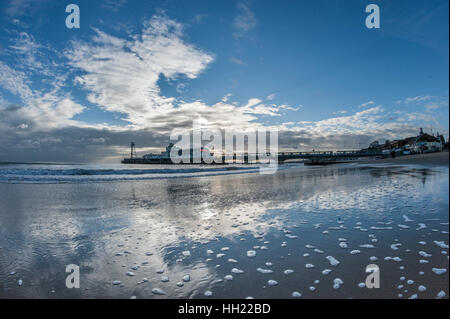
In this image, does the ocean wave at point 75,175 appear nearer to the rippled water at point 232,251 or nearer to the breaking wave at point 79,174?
the breaking wave at point 79,174

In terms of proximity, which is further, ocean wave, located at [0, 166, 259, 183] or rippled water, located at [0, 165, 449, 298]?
ocean wave, located at [0, 166, 259, 183]

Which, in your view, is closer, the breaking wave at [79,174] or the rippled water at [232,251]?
the rippled water at [232,251]

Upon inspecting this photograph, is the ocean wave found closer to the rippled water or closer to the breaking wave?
the breaking wave

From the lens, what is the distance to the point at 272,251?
387 centimetres

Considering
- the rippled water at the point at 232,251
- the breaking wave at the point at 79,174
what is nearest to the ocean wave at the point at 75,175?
the breaking wave at the point at 79,174

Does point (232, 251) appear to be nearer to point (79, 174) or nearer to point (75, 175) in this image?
point (75, 175)

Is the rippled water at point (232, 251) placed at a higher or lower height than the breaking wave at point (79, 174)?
higher

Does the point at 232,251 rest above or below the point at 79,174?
above

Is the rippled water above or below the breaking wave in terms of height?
above

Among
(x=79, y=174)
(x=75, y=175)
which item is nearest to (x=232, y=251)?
(x=75, y=175)

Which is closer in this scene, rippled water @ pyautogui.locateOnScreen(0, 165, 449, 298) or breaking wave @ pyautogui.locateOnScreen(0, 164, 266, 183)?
rippled water @ pyautogui.locateOnScreen(0, 165, 449, 298)

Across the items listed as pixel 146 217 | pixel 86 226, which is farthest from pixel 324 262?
pixel 86 226

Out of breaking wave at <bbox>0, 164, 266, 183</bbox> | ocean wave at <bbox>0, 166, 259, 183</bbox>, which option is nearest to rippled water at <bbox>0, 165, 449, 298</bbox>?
ocean wave at <bbox>0, 166, 259, 183</bbox>

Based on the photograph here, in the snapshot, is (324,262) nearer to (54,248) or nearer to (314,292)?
(314,292)
